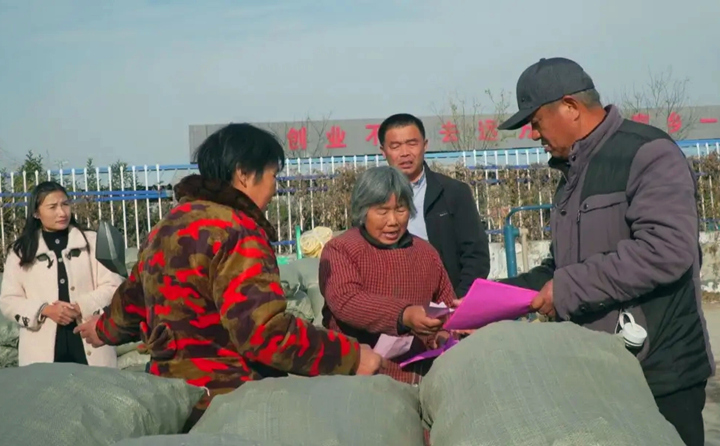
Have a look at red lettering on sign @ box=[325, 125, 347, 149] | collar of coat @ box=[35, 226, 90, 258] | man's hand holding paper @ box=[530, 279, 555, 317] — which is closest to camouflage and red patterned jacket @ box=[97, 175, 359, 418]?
man's hand holding paper @ box=[530, 279, 555, 317]

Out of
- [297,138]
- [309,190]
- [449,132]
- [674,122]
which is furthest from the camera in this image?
[674,122]

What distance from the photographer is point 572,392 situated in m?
2.35

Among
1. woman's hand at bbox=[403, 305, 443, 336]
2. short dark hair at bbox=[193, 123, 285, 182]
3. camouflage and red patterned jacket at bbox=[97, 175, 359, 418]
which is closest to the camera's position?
camouflage and red patterned jacket at bbox=[97, 175, 359, 418]

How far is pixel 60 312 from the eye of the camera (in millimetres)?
5230

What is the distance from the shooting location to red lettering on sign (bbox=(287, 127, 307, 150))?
21109 millimetres

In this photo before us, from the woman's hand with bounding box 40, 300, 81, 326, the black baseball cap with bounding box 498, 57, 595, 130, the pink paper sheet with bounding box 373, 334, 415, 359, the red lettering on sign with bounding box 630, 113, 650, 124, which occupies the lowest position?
the woman's hand with bounding box 40, 300, 81, 326

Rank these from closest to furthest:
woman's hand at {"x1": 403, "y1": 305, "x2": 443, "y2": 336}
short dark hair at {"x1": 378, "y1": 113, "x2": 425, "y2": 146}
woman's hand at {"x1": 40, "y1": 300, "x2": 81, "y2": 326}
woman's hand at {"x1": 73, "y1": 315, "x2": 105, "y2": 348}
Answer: woman's hand at {"x1": 73, "y1": 315, "x2": 105, "y2": 348}, woman's hand at {"x1": 403, "y1": 305, "x2": 443, "y2": 336}, short dark hair at {"x1": 378, "y1": 113, "x2": 425, "y2": 146}, woman's hand at {"x1": 40, "y1": 300, "x2": 81, "y2": 326}

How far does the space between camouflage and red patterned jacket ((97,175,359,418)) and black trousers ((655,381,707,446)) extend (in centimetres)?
90

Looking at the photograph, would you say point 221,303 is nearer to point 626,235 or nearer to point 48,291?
point 626,235

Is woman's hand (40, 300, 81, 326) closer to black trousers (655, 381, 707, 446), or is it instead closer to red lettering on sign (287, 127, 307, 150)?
black trousers (655, 381, 707, 446)

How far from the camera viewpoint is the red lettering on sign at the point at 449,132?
70.7 feet

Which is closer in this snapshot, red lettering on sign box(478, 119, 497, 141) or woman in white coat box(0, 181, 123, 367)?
woman in white coat box(0, 181, 123, 367)

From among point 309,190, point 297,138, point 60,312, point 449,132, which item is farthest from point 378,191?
point 449,132

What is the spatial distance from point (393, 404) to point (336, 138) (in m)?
19.8
